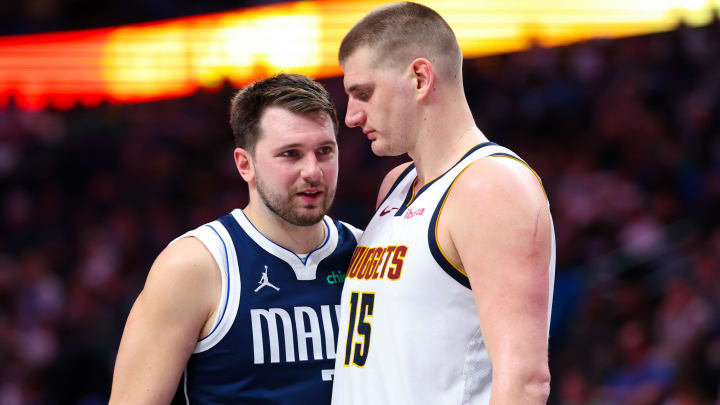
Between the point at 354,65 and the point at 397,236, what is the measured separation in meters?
0.60

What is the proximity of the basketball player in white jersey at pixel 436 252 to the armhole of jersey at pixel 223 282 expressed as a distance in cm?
40

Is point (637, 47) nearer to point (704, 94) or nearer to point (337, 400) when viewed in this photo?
point (704, 94)

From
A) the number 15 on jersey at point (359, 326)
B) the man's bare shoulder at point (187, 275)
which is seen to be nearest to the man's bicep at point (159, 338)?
the man's bare shoulder at point (187, 275)

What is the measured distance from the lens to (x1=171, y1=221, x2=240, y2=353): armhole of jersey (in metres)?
3.33

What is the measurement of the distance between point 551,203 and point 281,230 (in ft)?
21.8

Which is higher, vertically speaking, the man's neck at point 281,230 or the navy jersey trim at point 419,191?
the navy jersey trim at point 419,191

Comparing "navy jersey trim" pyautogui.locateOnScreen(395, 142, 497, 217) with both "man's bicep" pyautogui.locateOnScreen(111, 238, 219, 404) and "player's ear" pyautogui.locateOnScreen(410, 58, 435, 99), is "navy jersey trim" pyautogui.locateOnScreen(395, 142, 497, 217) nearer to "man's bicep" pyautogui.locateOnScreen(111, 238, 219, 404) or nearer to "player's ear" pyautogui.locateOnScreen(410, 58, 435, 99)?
"player's ear" pyautogui.locateOnScreen(410, 58, 435, 99)

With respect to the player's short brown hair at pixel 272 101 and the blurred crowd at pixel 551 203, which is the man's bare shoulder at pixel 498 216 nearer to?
the player's short brown hair at pixel 272 101

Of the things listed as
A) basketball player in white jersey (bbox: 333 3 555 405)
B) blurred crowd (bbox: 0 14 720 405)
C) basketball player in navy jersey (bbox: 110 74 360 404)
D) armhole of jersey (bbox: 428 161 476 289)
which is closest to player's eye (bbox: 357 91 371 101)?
basketball player in white jersey (bbox: 333 3 555 405)

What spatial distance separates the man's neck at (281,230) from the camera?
3566 millimetres

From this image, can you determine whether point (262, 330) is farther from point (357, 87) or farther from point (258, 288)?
point (357, 87)

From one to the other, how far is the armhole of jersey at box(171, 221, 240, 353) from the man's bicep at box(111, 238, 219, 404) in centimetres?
10

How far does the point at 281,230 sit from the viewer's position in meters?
3.58

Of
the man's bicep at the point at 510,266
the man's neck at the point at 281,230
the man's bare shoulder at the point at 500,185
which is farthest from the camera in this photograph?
the man's neck at the point at 281,230
